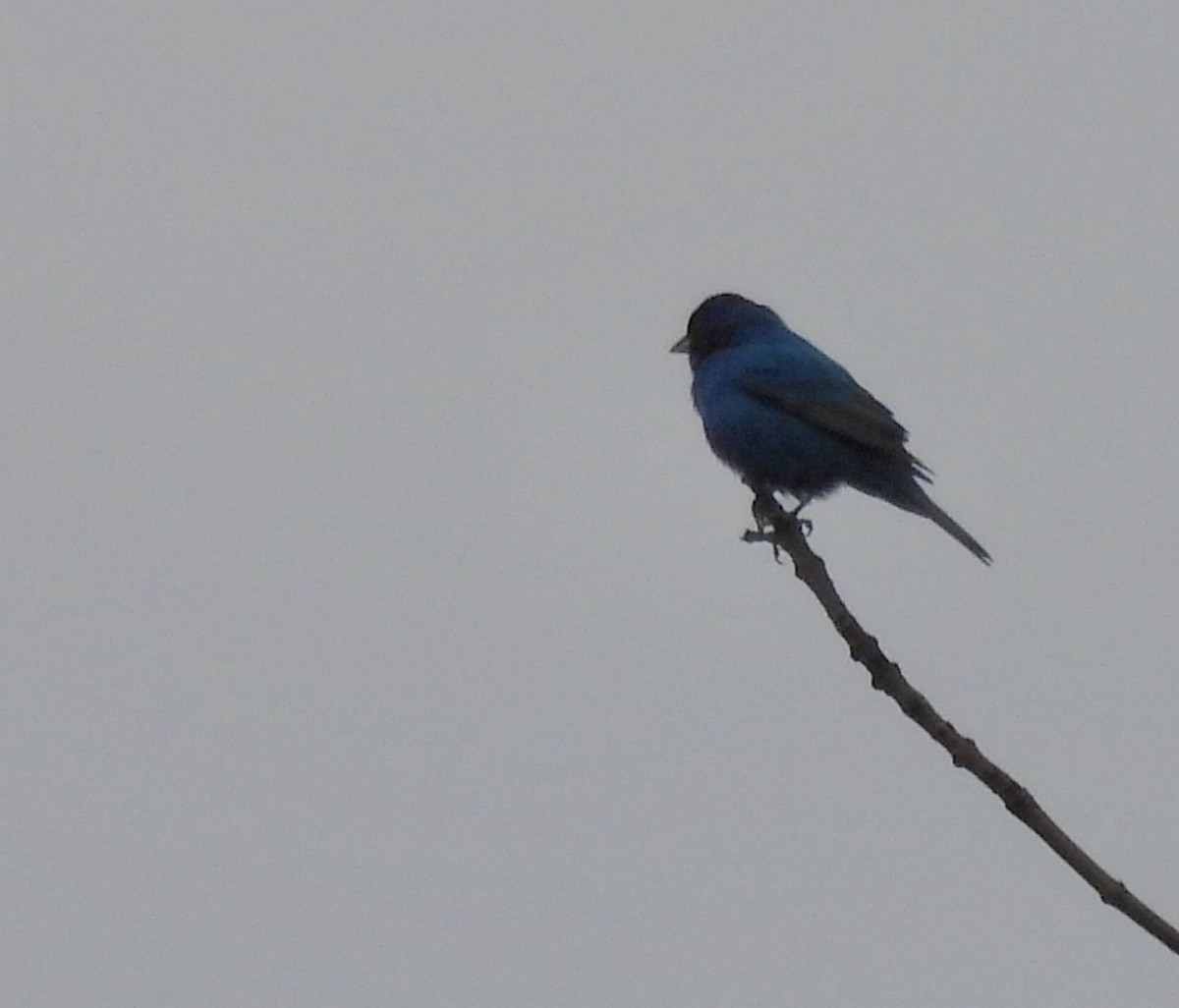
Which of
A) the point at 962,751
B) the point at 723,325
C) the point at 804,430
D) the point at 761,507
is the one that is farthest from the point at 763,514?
the point at 723,325

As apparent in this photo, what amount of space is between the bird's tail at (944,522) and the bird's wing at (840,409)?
0.74 ft

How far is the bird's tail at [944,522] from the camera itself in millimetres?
9484

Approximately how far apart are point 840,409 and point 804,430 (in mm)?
252

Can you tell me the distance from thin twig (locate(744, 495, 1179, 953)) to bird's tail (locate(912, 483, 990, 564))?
4.84m

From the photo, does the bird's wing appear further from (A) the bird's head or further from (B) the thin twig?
(B) the thin twig

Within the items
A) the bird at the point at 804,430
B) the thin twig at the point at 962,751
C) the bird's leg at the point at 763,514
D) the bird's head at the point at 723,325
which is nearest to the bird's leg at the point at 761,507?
the bird's leg at the point at 763,514

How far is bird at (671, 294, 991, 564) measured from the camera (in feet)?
34.4

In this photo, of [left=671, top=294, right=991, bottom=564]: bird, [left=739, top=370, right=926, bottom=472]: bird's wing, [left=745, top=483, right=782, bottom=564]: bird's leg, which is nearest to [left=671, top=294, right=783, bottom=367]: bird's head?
[left=671, top=294, right=991, bottom=564]: bird

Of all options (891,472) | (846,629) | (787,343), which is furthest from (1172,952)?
(787,343)

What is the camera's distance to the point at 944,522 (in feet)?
32.3

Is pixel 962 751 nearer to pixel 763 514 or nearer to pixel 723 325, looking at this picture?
pixel 763 514

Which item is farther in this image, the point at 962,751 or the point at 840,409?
the point at 840,409

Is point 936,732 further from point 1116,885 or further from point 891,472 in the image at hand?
point 891,472

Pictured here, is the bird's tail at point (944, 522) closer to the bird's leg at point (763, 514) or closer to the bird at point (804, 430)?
the bird at point (804, 430)
